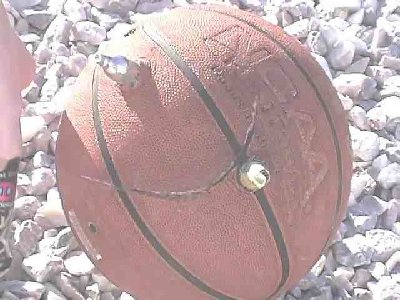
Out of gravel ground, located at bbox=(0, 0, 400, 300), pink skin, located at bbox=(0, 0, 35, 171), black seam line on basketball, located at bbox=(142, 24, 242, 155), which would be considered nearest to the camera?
black seam line on basketball, located at bbox=(142, 24, 242, 155)

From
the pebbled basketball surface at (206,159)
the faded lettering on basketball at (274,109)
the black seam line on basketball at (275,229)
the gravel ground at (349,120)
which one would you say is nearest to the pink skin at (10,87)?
the pebbled basketball surface at (206,159)

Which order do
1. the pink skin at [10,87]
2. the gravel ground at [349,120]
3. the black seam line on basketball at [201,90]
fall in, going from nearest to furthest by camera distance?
the black seam line on basketball at [201,90] → the pink skin at [10,87] → the gravel ground at [349,120]

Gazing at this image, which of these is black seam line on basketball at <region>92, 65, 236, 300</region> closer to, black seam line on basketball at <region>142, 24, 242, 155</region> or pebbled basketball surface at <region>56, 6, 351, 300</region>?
pebbled basketball surface at <region>56, 6, 351, 300</region>

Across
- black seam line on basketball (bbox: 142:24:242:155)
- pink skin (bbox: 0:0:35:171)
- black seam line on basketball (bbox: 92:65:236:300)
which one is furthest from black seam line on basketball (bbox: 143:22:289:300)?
pink skin (bbox: 0:0:35:171)

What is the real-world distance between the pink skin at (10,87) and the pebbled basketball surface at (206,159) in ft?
0.41

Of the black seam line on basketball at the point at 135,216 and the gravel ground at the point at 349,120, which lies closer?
the black seam line on basketball at the point at 135,216

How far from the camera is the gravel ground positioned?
2.78m

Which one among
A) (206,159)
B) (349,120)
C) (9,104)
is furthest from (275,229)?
(349,120)

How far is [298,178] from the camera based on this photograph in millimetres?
2229

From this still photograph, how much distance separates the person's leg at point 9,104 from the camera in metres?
2.39

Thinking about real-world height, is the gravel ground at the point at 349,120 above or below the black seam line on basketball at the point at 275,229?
below

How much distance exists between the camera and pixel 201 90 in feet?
7.20

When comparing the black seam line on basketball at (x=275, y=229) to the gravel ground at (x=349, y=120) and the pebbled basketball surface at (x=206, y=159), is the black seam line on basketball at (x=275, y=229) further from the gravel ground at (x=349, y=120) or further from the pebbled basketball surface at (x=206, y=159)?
the gravel ground at (x=349, y=120)

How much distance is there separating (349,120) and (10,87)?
1.30 metres
